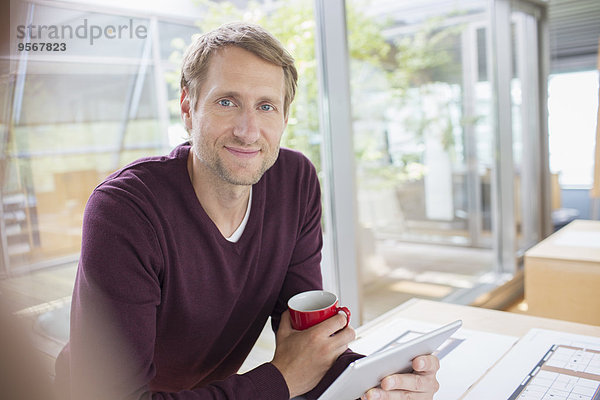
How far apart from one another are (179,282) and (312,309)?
0.28 meters

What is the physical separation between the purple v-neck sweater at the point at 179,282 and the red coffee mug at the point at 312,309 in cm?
10

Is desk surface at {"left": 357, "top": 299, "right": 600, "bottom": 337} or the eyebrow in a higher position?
the eyebrow

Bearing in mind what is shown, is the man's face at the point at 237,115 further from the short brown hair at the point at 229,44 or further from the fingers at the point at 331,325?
the fingers at the point at 331,325

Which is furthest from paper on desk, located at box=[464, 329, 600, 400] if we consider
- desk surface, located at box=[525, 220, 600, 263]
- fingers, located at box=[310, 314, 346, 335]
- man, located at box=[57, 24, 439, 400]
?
desk surface, located at box=[525, 220, 600, 263]

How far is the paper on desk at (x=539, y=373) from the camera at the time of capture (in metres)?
0.97

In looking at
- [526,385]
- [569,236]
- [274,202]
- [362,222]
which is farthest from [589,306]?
[274,202]

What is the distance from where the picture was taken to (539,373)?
1050 mm

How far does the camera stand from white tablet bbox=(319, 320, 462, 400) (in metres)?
0.78

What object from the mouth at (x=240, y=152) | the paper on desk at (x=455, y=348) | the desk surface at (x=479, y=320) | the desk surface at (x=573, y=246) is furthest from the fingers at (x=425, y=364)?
Answer: the desk surface at (x=573, y=246)

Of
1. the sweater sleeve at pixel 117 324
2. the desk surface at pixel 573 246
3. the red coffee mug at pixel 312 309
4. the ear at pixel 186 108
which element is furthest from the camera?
the desk surface at pixel 573 246

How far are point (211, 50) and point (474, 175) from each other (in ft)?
10.8

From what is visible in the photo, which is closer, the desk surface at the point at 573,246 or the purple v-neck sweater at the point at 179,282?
the purple v-neck sweater at the point at 179,282

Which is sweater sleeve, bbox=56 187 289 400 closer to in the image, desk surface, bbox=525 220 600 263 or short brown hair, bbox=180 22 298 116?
short brown hair, bbox=180 22 298 116

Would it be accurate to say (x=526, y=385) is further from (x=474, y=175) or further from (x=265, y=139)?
(x=474, y=175)
